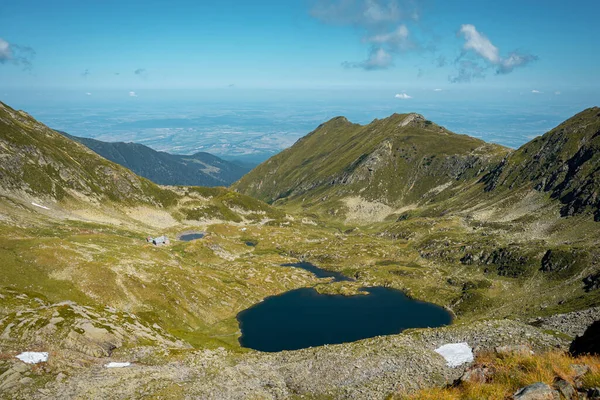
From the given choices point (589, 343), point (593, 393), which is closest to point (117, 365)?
Result: point (593, 393)

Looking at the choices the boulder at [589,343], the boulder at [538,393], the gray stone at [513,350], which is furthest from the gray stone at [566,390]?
the gray stone at [513,350]

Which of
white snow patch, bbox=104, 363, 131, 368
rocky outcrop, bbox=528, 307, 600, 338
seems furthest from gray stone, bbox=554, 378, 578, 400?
white snow patch, bbox=104, 363, 131, 368

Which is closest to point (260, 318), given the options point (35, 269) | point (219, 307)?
point (219, 307)

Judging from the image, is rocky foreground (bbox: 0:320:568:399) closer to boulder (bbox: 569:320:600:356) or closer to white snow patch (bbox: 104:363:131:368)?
white snow patch (bbox: 104:363:131:368)

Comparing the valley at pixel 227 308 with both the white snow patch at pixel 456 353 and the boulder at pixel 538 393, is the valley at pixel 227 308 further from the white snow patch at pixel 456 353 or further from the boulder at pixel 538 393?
the boulder at pixel 538 393

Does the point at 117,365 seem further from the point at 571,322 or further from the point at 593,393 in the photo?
the point at 571,322
